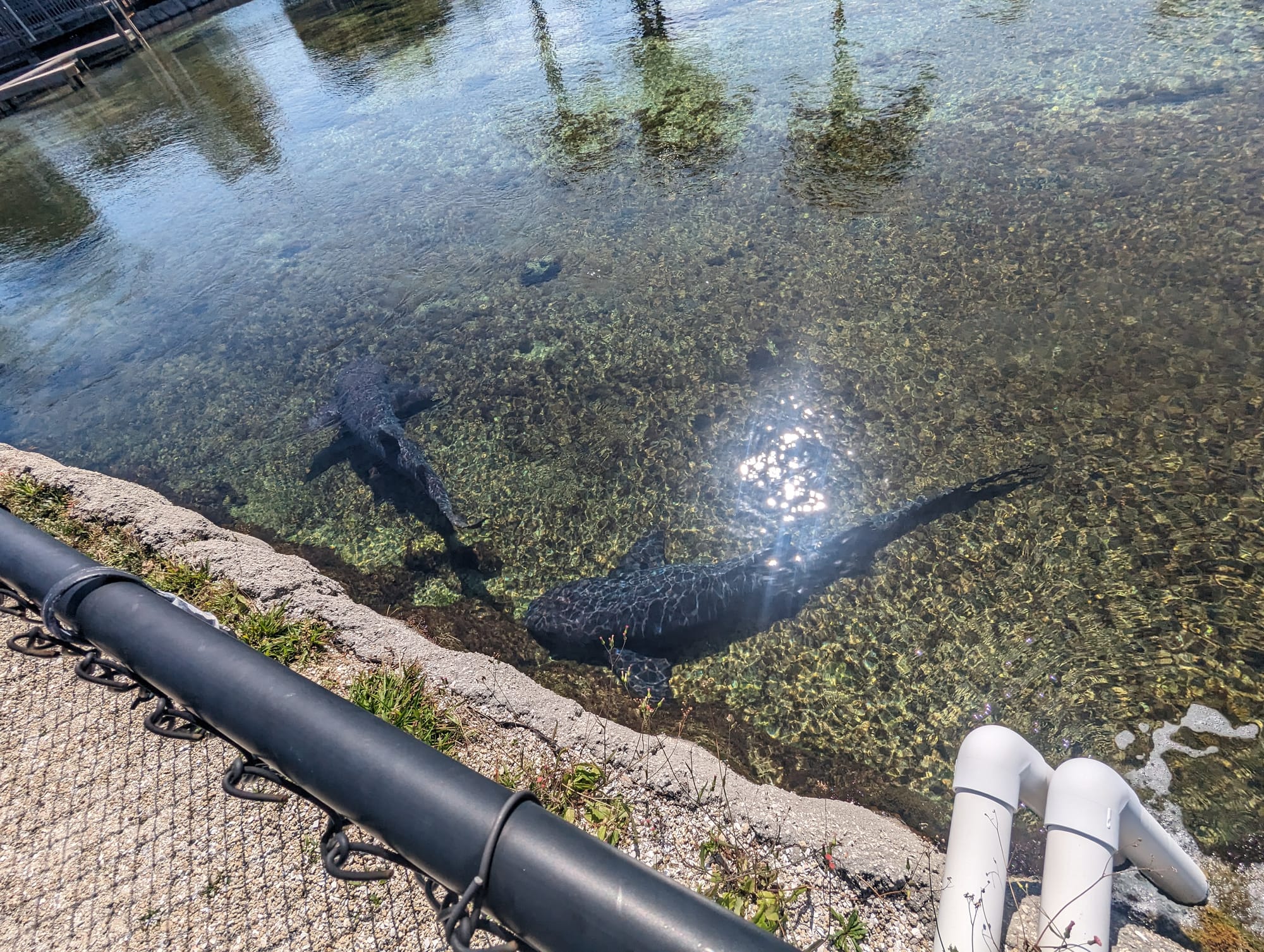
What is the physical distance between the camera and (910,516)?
5051 millimetres

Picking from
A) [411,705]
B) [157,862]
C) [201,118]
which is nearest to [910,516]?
[411,705]

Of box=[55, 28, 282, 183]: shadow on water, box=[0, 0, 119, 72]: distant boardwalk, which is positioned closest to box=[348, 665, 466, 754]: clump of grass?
box=[55, 28, 282, 183]: shadow on water

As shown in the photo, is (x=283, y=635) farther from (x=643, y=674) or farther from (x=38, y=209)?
(x=38, y=209)

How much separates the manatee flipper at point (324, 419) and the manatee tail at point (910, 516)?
18.8ft

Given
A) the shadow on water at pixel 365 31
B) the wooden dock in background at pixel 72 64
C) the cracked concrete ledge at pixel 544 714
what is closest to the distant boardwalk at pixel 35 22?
the wooden dock in background at pixel 72 64

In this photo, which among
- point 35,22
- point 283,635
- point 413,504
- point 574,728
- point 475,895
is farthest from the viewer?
point 35,22

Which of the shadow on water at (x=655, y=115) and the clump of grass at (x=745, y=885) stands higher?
the clump of grass at (x=745, y=885)

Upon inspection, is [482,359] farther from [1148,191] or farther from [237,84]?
[237,84]

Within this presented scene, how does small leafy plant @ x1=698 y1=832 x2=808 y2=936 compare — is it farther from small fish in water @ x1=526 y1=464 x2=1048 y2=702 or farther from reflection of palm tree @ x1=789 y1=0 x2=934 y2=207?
reflection of palm tree @ x1=789 y1=0 x2=934 y2=207

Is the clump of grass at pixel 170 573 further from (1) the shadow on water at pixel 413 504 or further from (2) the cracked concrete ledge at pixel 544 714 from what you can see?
(1) the shadow on water at pixel 413 504

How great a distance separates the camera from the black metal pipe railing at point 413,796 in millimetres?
1114

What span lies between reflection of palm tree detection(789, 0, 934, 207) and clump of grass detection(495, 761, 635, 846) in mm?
7898

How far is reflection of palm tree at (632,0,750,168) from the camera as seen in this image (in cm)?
1057

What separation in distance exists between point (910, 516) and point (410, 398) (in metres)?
5.54
